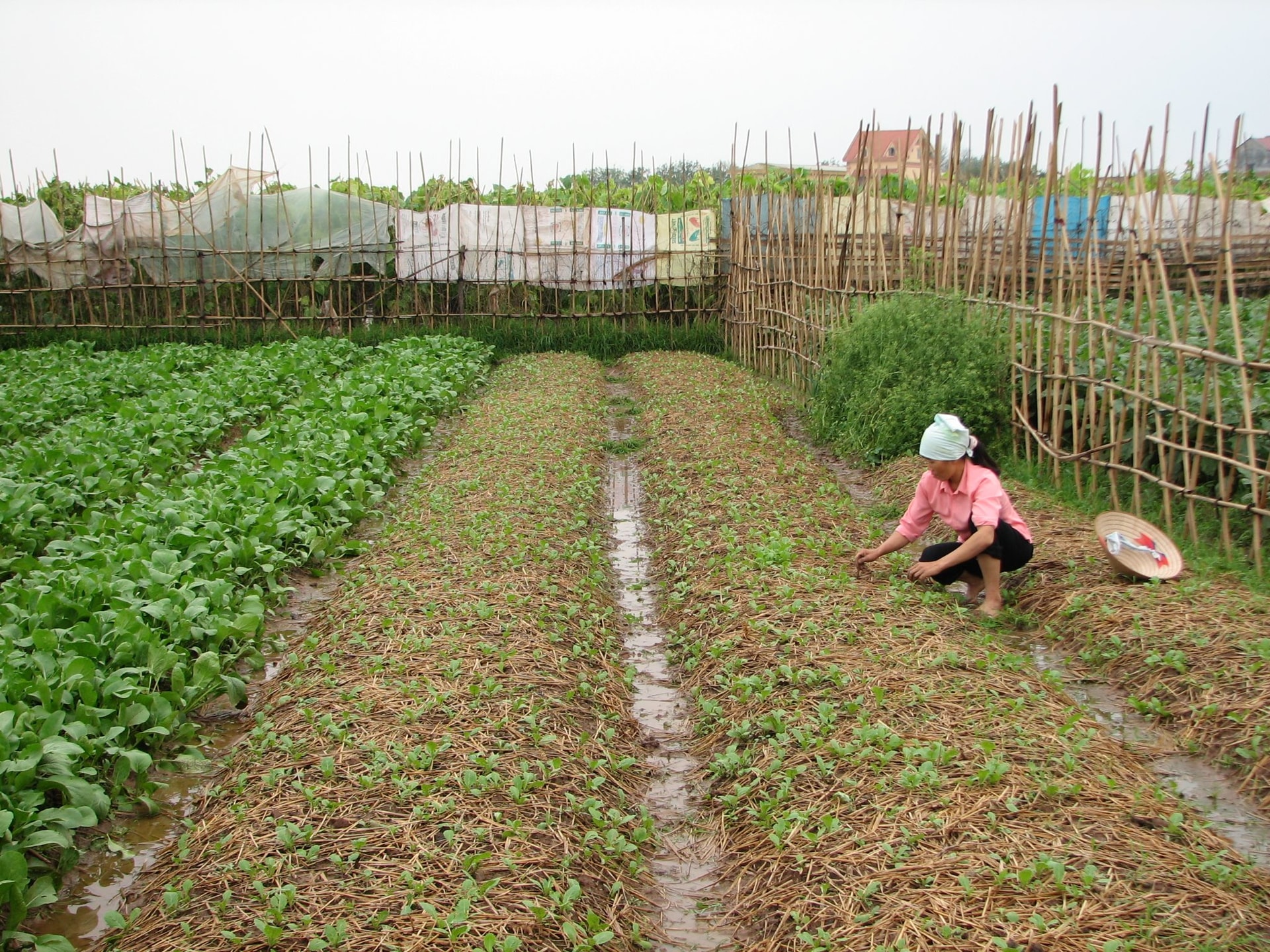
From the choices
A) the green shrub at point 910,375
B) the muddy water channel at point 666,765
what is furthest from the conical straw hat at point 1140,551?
the muddy water channel at point 666,765

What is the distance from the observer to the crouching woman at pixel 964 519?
5.14 metres

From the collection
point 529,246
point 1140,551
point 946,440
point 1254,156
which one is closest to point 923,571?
point 946,440

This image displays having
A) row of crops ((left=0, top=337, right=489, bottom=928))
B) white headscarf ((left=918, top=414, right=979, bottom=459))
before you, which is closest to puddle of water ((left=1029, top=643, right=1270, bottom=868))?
white headscarf ((left=918, top=414, right=979, bottom=459))

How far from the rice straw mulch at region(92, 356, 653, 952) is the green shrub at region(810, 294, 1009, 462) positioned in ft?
11.2

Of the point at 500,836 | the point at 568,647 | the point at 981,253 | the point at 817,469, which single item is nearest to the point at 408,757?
the point at 500,836

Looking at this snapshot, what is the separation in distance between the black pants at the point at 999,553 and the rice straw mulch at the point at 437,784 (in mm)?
1861

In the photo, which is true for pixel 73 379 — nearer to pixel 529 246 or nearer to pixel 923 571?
pixel 529 246

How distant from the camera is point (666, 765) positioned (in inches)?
165

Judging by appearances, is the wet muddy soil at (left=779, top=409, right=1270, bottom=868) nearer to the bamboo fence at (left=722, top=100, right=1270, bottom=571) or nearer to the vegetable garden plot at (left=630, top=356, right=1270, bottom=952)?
the vegetable garden plot at (left=630, top=356, right=1270, bottom=952)

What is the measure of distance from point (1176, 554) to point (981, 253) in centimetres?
365

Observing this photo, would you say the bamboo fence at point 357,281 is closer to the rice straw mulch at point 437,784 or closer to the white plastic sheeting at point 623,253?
the white plastic sheeting at point 623,253

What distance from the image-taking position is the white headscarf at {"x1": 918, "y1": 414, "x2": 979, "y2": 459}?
5121 millimetres

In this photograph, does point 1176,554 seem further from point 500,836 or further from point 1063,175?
point 500,836

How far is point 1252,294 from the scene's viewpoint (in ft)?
44.7
